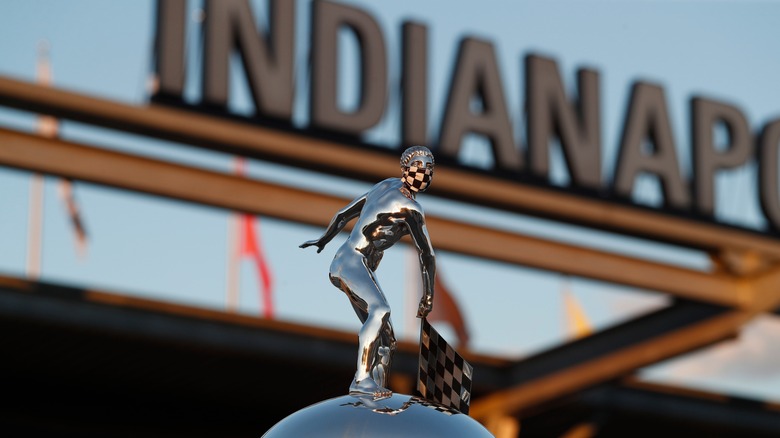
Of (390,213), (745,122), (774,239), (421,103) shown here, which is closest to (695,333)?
(774,239)

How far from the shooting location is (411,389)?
22547 mm

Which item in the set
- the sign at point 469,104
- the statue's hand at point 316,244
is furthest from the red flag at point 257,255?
the statue's hand at point 316,244

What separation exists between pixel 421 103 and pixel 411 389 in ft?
19.1

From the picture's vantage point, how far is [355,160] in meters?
16.9

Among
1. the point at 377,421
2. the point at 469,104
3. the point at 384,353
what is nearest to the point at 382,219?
the point at 384,353

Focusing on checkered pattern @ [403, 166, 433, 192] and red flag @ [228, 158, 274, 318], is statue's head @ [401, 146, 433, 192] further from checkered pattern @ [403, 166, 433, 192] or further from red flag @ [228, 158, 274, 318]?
red flag @ [228, 158, 274, 318]

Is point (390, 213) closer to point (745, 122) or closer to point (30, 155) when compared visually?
point (30, 155)

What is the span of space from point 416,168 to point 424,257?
35 centimetres

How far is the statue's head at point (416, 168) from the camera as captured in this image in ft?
18.1

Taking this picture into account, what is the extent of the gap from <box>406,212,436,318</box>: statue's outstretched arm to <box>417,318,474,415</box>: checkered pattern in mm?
115

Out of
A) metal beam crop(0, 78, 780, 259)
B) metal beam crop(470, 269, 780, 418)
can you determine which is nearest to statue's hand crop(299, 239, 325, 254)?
metal beam crop(0, 78, 780, 259)

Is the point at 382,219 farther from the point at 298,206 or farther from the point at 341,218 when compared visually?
the point at 298,206

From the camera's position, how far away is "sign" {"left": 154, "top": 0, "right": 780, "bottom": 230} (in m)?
17.1

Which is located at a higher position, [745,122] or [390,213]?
[745,122]
